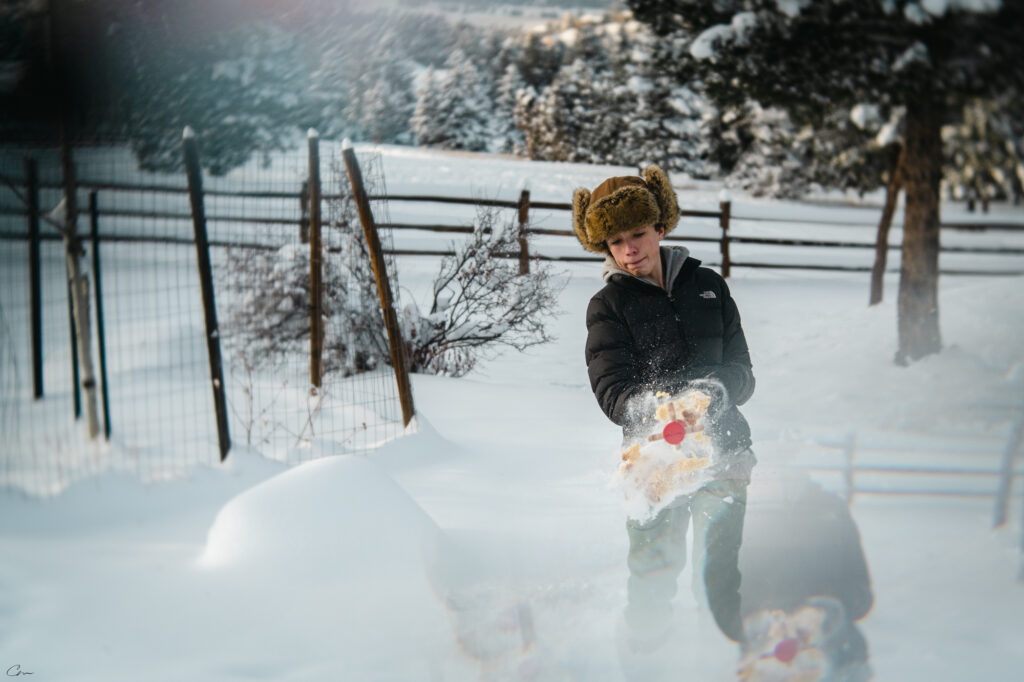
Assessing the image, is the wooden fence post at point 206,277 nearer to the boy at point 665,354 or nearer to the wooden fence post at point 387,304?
the wooden fence post at point 387,304

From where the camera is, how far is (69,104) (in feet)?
10.0

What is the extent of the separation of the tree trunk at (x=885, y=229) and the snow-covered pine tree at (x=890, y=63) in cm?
7

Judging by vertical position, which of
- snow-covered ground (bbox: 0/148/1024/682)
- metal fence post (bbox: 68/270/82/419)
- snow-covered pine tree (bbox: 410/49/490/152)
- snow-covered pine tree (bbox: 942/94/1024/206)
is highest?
snow-covered pine tree (bbox: 410/49/490/152)

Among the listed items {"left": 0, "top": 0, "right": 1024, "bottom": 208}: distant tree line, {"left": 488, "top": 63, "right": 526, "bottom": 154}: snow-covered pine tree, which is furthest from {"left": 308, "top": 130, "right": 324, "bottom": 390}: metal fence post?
{"left": 488, "top": 63, "right": 526, "bottom": 154}: snow-covered pine tree

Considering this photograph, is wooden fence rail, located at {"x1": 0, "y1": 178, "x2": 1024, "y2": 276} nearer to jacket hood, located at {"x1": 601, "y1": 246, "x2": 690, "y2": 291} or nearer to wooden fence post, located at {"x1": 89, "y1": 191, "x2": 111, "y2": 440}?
wooden fence post, located at {"x1": 89, "y1": 191, "x2": 111, "y2": 440}

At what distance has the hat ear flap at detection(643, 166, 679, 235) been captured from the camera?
5.96ft

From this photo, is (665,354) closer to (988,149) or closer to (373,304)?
(988,149)

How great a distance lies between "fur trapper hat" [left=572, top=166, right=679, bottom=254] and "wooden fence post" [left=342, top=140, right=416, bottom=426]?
1299mm

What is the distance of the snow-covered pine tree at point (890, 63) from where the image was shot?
212 centimetres

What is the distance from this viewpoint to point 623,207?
173 cm

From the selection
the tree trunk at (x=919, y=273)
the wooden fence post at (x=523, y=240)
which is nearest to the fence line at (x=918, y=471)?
the tree trunk at (x=919, y=273)

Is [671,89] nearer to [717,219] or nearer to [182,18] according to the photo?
[717,219]

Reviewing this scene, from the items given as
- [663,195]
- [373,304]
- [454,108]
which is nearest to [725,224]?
[663,195]

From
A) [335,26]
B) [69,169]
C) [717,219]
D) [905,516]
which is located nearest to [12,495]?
[69,169]
